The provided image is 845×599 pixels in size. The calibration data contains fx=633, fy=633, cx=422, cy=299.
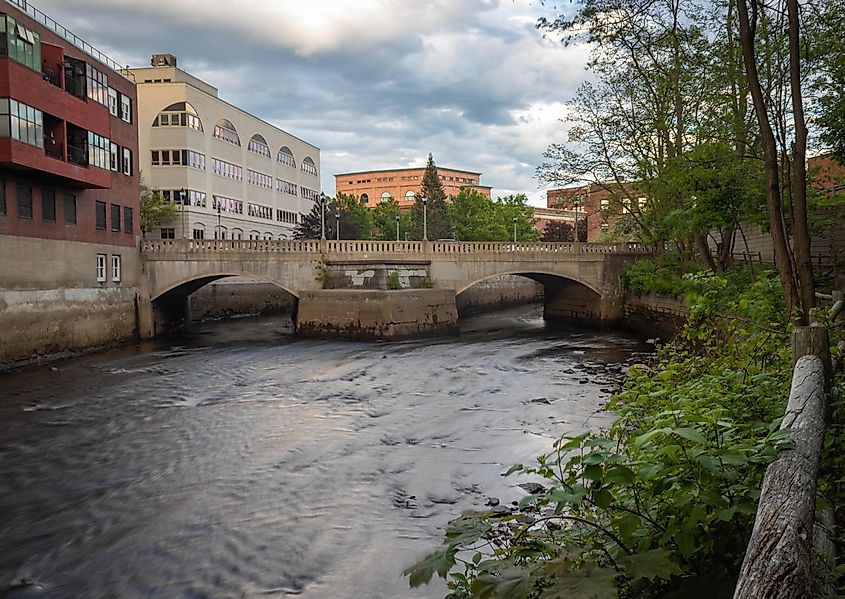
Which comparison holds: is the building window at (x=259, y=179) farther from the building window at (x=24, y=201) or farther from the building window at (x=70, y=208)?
the building window at (x=24, y=201)

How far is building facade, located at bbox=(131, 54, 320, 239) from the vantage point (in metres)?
46.3

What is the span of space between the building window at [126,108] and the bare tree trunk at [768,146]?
1182 inches

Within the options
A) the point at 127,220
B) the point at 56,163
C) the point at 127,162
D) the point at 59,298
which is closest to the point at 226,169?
the point at 127,162

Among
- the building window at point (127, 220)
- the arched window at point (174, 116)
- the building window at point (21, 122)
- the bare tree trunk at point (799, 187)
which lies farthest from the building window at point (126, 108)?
the bare tree trunk at point (799, 187)

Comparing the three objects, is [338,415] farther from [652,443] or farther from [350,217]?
[350,217]

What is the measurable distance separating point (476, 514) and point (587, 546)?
68 centimetres

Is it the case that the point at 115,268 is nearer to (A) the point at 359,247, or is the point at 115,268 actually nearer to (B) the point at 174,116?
(A) the point at 359,247

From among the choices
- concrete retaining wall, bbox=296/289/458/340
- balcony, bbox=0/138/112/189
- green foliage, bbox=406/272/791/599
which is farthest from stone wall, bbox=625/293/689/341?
balcony, bbox=0/138/112/189

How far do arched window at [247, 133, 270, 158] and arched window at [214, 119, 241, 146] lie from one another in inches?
74.9

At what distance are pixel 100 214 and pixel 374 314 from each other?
13026mm

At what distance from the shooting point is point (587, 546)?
12.4 ft

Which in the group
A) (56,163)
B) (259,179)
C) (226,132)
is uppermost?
(226,132)

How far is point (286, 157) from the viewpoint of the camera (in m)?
61.5

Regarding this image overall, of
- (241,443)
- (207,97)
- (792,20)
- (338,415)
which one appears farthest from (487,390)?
(207,97)
